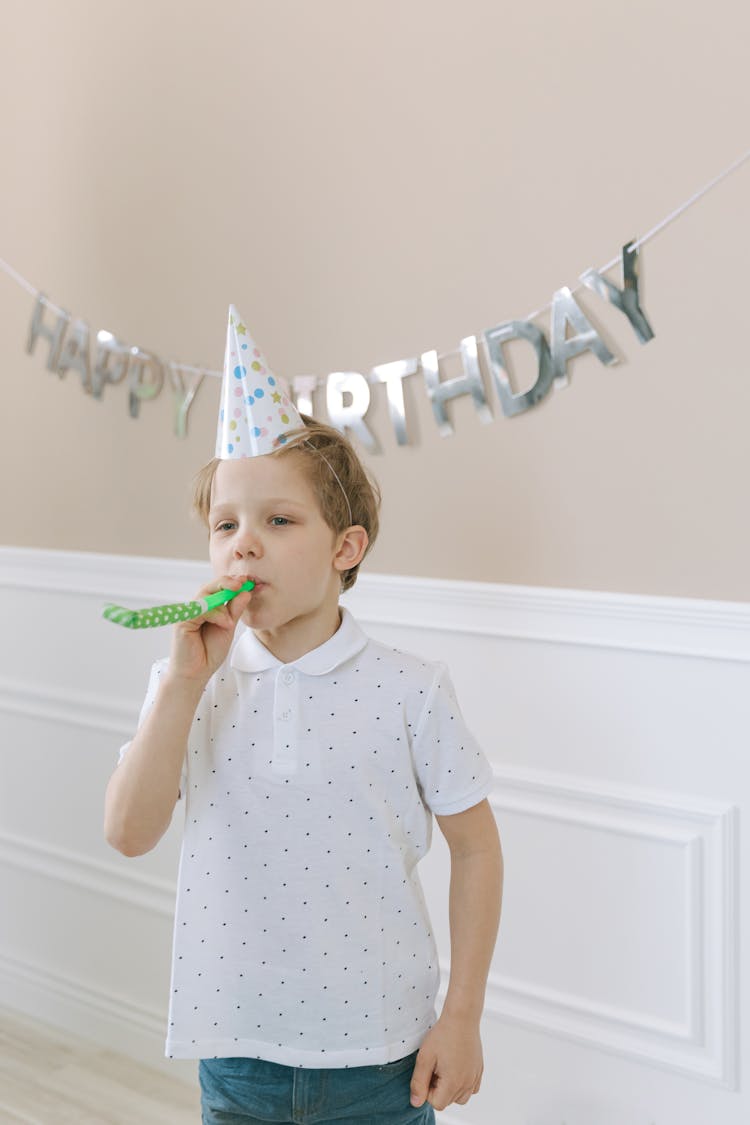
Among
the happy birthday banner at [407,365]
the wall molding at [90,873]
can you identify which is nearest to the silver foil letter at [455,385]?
the happy birthday banner at [407,365]

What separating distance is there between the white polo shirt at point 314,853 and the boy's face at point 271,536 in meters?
0.07

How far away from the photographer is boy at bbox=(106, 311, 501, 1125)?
1.07 m

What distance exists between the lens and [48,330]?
2.24 metres

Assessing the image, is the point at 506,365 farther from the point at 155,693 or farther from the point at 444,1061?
the point at 444,1061

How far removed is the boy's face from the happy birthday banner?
0.61 m

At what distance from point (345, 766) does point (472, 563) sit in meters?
0.68

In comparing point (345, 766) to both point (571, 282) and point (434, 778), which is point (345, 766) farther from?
point (571, 282)

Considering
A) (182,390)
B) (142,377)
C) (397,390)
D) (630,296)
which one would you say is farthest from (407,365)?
(142,377)

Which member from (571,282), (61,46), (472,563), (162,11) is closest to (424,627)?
(472,563)

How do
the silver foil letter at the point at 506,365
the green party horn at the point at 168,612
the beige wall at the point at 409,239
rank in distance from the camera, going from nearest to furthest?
1. the green party horn at the point at 168,612
2. the beige wall at the point at 409,239
3. the silver foil letter at the point at 506,365

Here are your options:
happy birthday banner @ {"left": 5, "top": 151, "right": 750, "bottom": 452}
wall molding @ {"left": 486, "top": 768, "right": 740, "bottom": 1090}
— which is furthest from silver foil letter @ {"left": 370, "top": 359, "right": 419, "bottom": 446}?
wall molding @ {"left": 486, "top": 768, "right": 740, "bottom": 1090}

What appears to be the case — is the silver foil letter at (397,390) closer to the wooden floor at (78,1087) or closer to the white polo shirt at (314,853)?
the white polo shirt at (314,853)

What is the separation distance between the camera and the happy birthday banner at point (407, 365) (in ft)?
5.02

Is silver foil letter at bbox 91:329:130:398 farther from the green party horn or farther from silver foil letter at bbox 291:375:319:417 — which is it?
the green party horn
